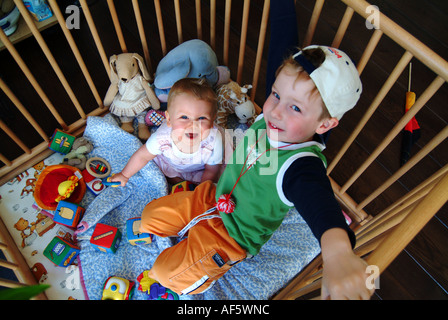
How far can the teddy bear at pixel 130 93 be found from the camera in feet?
3.93

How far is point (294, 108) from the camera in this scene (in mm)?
664

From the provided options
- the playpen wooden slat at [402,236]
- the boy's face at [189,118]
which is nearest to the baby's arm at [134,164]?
the boy's face at [189,118]

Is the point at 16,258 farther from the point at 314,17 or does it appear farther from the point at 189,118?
the point at 314,17

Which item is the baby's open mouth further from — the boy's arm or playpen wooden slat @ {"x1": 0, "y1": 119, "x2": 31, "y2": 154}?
playpen wooden slat @ {"x1": 0, "y1": 119, "x2": 31, "y2": 154}

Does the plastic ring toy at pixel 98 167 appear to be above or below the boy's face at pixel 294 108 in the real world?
below

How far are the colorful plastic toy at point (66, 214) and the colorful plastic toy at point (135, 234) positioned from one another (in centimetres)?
18

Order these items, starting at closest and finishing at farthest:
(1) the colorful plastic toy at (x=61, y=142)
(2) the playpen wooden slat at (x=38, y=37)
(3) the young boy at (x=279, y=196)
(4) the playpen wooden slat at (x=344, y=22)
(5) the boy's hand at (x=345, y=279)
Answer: (5) the boy's hand at (x=345, y=279)
(3) the young boy at (x=279, y=196)
(4) the playpen wooden slat at (x=344, y=22)
(2) the playpen wooden slat at (x=38, y=37)
(1) the colorful plastic toy at (x=61, y=142)

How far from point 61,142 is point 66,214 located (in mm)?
306

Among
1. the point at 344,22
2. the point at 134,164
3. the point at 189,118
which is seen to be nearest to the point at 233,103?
the point at 189,118

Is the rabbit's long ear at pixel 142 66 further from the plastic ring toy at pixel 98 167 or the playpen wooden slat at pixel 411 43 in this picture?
the playpen wooden slat at pixel 411 43

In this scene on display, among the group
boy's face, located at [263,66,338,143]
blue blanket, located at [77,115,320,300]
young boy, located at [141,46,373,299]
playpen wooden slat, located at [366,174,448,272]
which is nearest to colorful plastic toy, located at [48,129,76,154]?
blue blanket, located at [77,115,320,300]

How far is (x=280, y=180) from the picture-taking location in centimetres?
69
